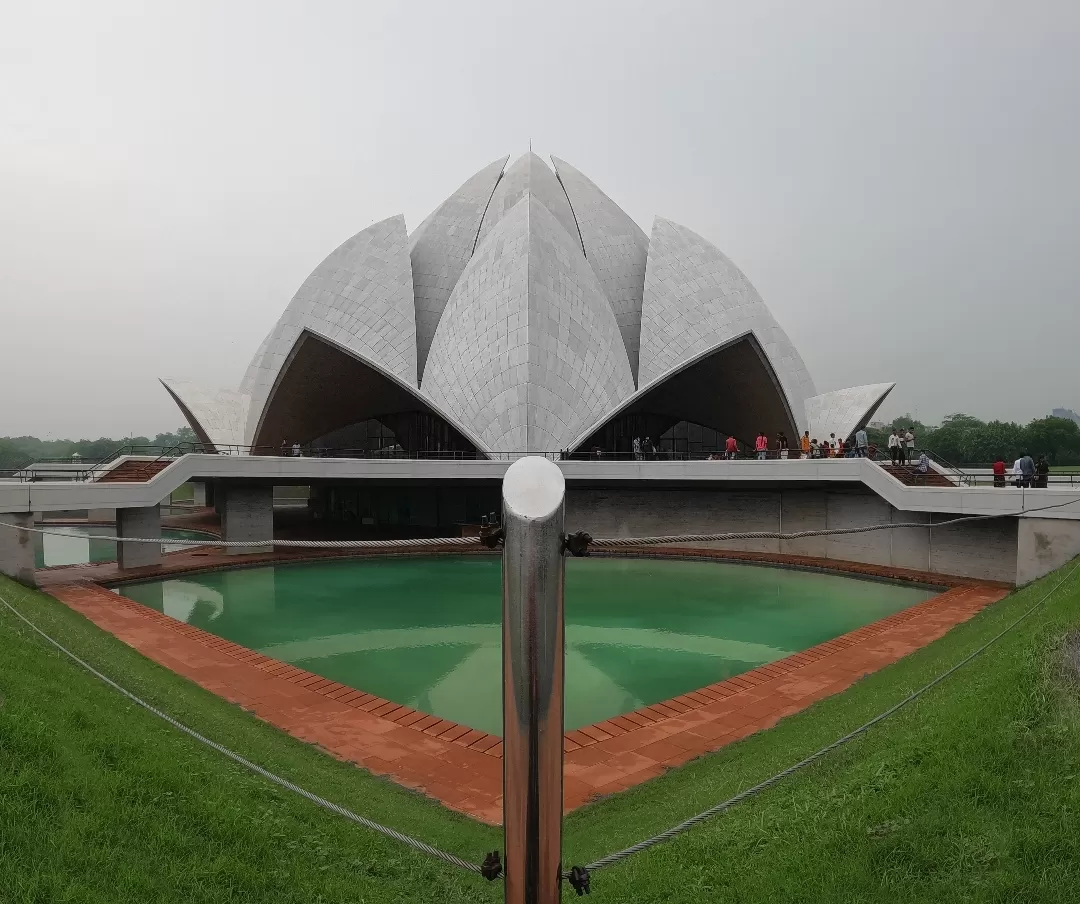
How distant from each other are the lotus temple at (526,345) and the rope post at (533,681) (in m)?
17.0

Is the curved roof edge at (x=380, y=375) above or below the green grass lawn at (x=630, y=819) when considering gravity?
above

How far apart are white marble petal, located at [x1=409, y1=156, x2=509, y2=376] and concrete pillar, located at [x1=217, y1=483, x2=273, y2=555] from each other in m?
9.22

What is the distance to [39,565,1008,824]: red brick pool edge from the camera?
15.6ft

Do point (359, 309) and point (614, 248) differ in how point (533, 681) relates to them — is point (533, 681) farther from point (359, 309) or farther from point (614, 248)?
Result: point (614, 248)

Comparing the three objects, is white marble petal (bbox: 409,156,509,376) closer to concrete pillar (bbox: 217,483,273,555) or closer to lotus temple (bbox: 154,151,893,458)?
lotus temple (bbox: 154,151,893,458)

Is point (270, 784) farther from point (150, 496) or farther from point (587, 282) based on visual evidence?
point (587, 282)

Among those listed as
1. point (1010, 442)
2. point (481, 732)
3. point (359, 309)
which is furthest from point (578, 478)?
point (1010, 442)

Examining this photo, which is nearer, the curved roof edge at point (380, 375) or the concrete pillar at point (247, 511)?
the concrete pillar at point (247, 511)

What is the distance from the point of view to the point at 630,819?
4.02 m

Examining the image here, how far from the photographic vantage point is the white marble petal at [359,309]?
2367cm

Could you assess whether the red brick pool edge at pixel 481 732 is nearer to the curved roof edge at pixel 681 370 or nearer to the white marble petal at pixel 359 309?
the curved roof edge at pixel 681 370

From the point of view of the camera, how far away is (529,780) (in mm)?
1991

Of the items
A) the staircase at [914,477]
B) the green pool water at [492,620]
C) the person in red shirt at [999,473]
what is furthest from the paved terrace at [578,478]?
the green pool water at [492,620]

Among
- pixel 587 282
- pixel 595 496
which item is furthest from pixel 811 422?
pixel 595 496
